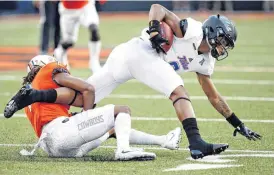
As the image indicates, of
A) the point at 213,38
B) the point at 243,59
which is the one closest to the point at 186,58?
the point at 213,38

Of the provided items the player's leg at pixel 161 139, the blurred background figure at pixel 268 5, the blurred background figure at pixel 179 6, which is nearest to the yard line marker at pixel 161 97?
the player's leg at pixel 161 139

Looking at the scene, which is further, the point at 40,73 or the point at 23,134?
the point at 23,134

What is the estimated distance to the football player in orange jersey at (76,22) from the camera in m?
12.9

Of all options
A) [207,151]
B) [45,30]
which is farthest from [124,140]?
[45,30]

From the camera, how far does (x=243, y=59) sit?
14.9m

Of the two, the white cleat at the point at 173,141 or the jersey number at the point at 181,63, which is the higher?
the jersey number at the point at 181,63

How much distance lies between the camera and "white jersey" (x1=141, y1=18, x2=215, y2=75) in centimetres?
685

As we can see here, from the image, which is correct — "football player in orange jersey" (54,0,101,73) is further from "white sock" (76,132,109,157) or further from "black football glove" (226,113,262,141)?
"white sock" (76,132,109,157)

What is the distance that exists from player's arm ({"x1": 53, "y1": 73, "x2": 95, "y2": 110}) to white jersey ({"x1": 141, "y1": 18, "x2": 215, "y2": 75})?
71cm

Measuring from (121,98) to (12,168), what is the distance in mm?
4333

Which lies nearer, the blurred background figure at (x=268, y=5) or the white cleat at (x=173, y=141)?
the white cleat at (x=173, y=141)

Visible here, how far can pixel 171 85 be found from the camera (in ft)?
21.7

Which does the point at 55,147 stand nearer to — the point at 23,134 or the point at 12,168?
the point at 12,168

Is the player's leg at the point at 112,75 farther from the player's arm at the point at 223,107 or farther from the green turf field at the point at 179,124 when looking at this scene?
the player's arm at the point at 223,107
